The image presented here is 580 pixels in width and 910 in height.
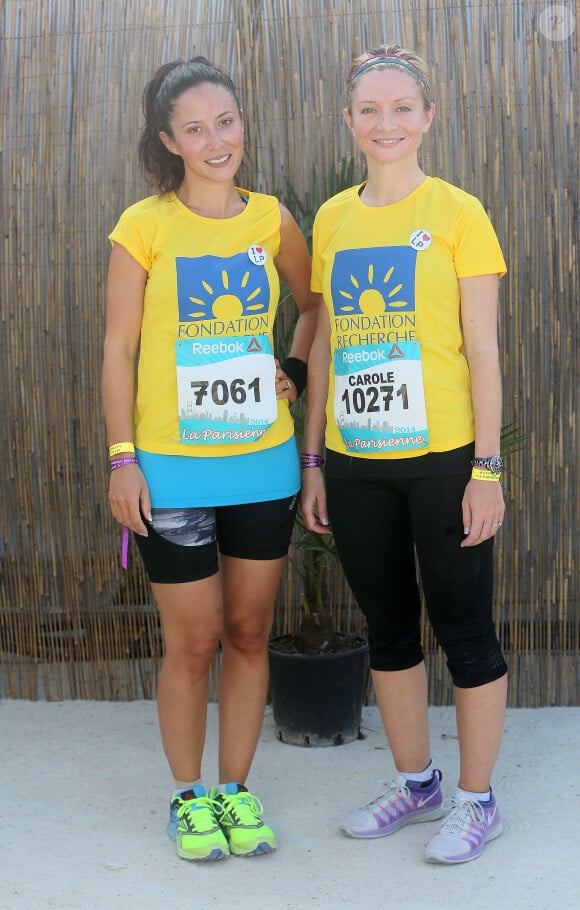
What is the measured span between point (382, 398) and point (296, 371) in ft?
1.02

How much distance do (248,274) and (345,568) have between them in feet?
2.05

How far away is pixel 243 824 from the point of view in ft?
6.80

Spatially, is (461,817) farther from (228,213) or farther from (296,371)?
(228,213)

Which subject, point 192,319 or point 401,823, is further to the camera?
point 401,823

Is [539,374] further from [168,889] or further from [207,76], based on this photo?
[168,889]

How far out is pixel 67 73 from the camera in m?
2.91

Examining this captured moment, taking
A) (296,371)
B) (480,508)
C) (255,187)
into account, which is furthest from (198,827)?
(255,187)

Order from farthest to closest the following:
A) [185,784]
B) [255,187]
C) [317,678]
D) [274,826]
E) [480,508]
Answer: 1. [255,187]
2. [317,678]
3. [274,826]
4. [185,784]
5. [480,508]

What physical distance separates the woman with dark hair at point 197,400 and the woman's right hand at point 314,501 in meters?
0.06

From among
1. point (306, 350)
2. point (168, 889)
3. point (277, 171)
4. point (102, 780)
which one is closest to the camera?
point (168, 889)

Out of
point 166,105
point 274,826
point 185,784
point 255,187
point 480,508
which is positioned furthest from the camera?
point 255,187

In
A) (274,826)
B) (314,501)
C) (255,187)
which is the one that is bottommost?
(274,826)

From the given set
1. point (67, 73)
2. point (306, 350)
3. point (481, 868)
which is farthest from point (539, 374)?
point (67, 73)

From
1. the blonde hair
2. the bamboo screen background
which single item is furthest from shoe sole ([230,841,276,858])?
the blonde hair
